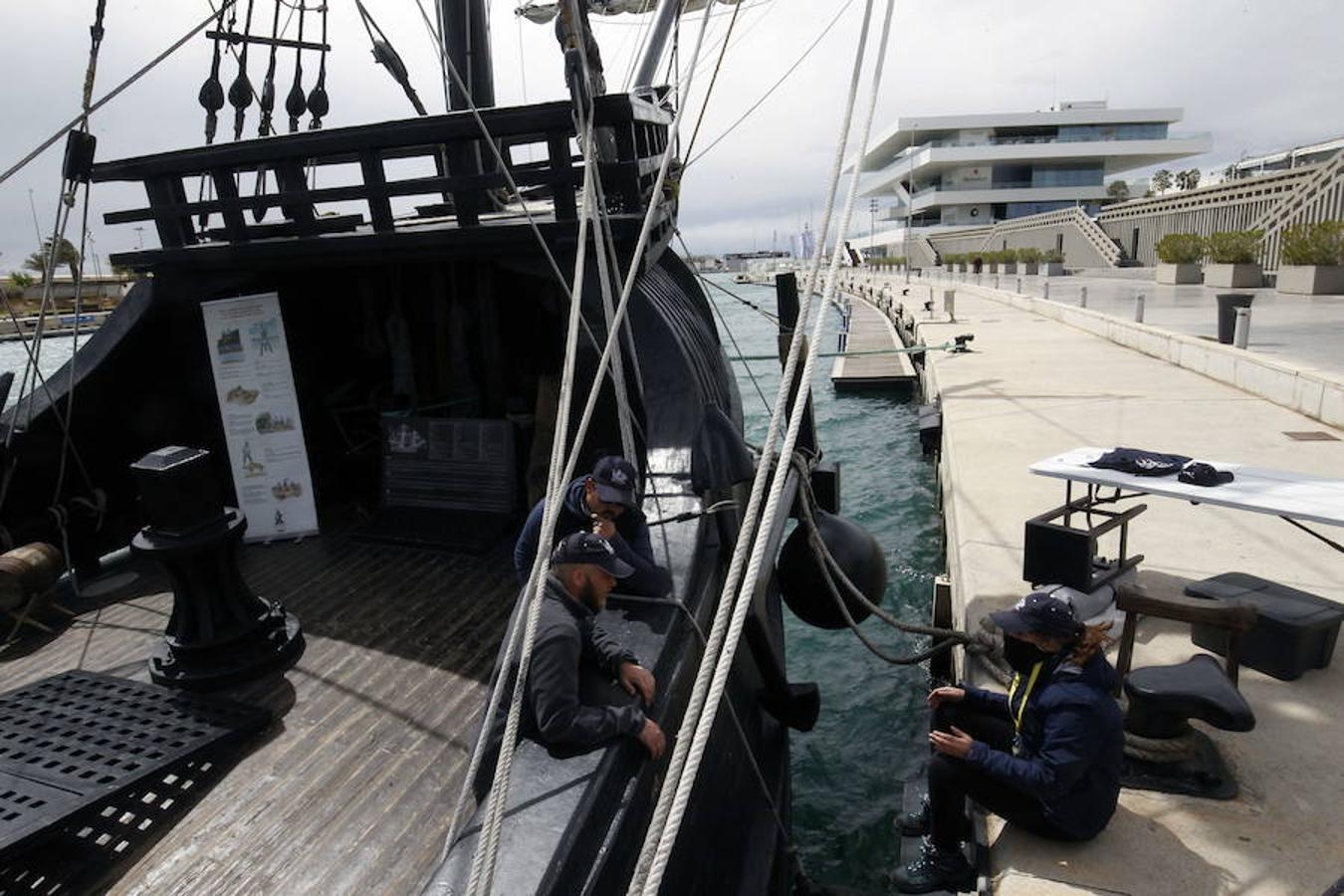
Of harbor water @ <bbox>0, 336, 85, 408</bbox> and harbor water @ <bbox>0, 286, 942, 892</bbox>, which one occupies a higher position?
harbor water @ <bbox>0, 336, 85, 408</bbox>

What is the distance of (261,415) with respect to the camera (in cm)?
606

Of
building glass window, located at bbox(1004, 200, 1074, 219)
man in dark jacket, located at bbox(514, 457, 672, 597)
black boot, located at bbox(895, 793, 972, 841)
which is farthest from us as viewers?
building glass window, located at bbox(1004, 200, 1074, 219)

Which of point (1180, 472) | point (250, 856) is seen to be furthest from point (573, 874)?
point (1180, 472)

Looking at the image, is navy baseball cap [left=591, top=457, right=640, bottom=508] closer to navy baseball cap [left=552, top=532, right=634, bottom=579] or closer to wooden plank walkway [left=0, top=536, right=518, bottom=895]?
navy baseball cap [left=552, top=532, right=634, bottom=579]

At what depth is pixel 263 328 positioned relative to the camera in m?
5.96

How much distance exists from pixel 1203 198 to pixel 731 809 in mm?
38308

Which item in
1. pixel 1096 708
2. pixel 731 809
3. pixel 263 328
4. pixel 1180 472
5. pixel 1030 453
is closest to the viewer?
pixel 1096 708

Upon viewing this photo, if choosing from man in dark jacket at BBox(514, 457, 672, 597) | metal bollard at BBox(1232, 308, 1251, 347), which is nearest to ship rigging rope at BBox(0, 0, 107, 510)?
man in dark jacket at BBox(514, 457, 672, 597)

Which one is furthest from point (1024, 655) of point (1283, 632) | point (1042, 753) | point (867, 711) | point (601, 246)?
point (867, 711)

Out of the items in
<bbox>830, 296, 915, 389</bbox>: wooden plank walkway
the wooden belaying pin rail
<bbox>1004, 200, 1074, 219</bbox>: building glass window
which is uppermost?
<bbox>1004, 200, 1074, 219</bbox>: building glass window

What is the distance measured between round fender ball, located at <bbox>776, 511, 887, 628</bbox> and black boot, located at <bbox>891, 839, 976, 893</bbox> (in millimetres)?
1878

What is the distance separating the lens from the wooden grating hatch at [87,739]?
3090mm

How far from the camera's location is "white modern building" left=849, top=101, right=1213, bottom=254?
69.1 m

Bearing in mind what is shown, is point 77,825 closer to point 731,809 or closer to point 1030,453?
point 731,809
